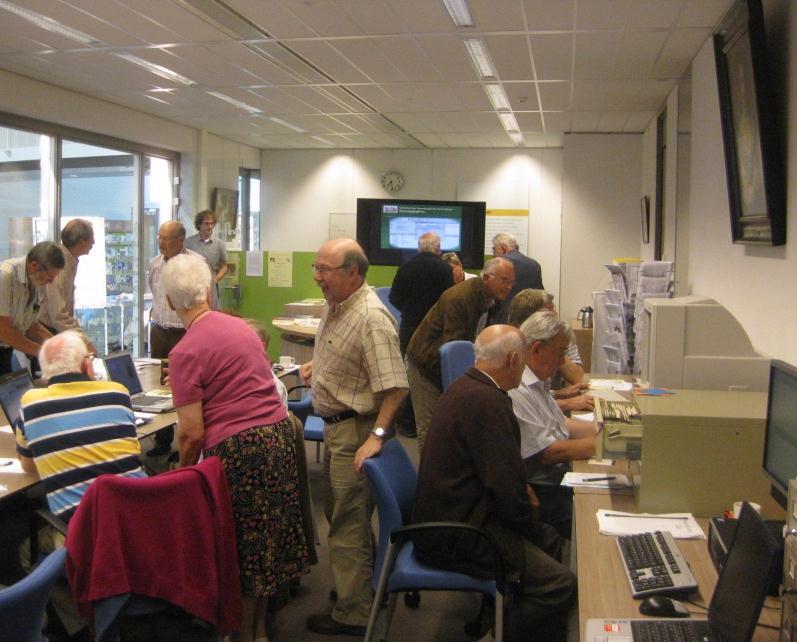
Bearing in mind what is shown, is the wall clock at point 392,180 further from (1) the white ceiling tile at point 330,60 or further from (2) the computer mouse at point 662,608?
(2) the computer mouse at point 662,608

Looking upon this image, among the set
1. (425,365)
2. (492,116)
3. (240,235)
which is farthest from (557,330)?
(240,235)

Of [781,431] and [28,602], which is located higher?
[781,431]

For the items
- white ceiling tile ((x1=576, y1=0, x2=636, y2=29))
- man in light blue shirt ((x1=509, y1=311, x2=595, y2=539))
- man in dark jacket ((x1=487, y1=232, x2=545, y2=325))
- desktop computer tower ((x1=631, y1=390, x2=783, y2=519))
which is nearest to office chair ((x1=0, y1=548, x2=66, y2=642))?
desktop computer tower ((x1=631, y1=390, x2=783, y2=519))

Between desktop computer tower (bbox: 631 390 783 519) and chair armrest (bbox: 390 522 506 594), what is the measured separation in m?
0.50

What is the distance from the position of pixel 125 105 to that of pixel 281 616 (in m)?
6.38

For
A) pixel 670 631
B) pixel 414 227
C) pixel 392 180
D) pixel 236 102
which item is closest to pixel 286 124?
pixel 236 102

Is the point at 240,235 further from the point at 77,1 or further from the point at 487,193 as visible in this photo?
the point at 77,1

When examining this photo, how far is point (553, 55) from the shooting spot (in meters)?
5.80


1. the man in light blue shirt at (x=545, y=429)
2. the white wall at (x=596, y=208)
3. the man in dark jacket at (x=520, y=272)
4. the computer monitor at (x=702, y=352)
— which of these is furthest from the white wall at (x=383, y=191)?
the man in light blue shirt at (x=545, y=429)

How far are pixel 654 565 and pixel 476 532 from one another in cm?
59

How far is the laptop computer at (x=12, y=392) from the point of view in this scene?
342 cm

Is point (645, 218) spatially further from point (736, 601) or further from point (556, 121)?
point (736, 601)

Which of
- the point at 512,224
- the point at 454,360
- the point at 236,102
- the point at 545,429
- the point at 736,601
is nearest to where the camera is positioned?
the point at 736,601

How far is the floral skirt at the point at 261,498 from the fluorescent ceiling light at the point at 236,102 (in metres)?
5.32
